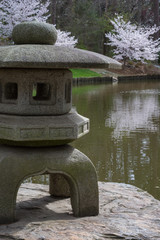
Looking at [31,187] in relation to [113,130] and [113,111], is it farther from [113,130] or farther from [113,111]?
[113,111]

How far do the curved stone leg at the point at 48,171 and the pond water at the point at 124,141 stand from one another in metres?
1.93

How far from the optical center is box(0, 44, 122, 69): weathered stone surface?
3.24 meters

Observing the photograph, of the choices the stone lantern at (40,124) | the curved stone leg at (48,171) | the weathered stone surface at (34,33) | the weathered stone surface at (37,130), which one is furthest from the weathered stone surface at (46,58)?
the curved stone leg at (48,171)

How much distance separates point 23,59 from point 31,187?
2.10m

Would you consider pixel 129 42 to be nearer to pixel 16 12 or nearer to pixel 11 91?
pixel 16 12

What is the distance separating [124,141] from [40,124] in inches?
213

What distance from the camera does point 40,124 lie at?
3557 mm

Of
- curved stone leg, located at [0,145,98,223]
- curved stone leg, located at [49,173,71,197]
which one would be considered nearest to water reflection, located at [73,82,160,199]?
curved stone leg, located at [49,173,71,197]

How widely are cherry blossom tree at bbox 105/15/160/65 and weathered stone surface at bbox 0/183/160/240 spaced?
27115mm

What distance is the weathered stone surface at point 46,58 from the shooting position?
127 inches

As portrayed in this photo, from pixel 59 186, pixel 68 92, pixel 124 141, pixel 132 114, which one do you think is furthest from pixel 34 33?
pixel 132 114

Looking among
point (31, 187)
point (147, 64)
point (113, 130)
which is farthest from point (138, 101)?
point (147, 64)

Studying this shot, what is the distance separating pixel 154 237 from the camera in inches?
130

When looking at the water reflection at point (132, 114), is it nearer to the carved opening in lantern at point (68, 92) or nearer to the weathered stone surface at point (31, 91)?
the carved opening in lantern at point (68, 92)
